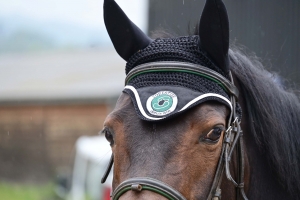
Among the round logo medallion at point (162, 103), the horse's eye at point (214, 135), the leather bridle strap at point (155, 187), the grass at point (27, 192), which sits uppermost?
the grass at point (27, 192)

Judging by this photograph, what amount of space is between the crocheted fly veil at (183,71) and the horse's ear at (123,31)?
0.02 m

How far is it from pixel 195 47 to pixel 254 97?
0.45 meters

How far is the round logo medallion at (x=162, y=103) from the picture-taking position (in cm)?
308

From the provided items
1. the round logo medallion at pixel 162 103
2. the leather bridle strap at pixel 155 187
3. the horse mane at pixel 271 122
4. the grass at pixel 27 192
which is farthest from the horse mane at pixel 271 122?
the grass at pixel 27 192

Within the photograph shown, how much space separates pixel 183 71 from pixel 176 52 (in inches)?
5.0

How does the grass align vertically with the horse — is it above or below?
above

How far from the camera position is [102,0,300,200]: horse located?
2986 mm

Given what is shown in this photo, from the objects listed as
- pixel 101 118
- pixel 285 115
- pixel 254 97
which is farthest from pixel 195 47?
pixel 101 118

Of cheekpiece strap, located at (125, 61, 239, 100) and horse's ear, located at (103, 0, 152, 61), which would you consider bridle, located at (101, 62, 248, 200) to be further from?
horse's ear, located at (103, 0, 152, 61)

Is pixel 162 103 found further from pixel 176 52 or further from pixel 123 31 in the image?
pixel 123 31

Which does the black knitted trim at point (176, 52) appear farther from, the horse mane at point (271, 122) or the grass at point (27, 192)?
the grass at point (27, 192)

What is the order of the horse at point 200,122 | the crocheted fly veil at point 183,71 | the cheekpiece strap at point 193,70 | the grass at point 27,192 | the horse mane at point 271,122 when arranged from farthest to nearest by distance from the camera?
the grass at point 27,192, the horse mane at point 271,122, the cheekpiece strap at point 193,70, the crocheted fly veil at point 183,71, the horse at point 200,122

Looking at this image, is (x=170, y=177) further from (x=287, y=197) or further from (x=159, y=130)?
(x=287, y=197)

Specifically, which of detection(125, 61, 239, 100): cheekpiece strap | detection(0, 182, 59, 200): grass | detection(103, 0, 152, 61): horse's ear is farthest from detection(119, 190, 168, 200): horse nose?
detection(0, 182, 59, 200): grass
